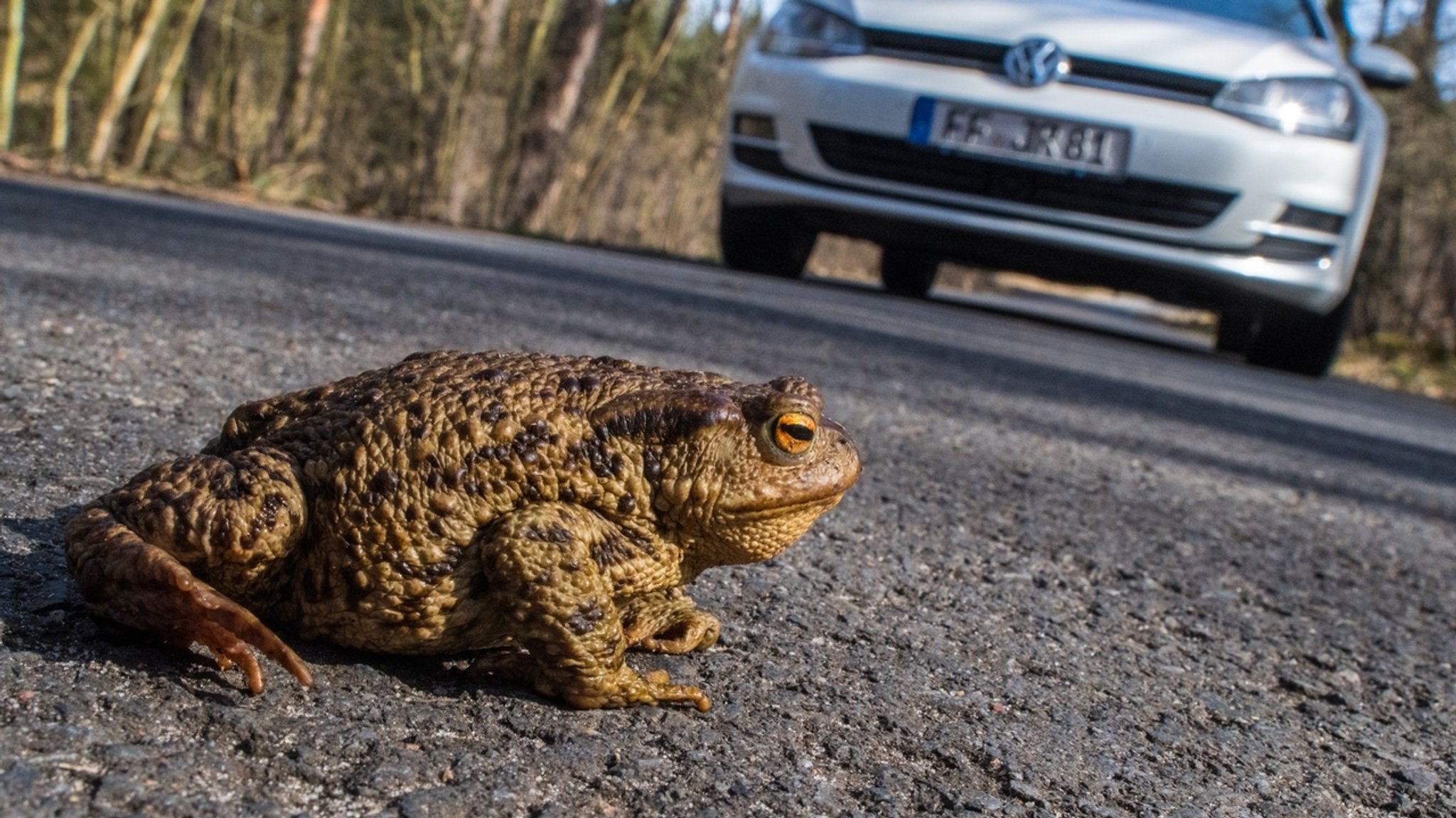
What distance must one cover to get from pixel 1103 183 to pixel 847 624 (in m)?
4.63

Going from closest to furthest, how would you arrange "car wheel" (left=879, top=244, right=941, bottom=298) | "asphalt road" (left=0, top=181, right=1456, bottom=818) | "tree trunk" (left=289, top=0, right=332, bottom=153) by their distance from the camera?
"asphalt road" (left=0, top=181, right=1456, bottom=818) < "car wheel" (left=879, top=244, right=941, bottom=298) < "tree trunk" (left=289, top=0, right=332, bottom=153)

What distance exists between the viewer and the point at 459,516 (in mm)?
1327

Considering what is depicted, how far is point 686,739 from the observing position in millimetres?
1315

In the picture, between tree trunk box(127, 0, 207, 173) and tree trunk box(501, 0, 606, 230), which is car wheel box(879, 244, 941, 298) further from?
tree trunk box(127, 0, 207, 173)

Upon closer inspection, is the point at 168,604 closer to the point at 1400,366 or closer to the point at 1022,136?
the point at 1022,136

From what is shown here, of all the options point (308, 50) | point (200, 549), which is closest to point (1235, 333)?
point (200, 549)

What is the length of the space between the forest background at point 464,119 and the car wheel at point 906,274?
242 centimetres

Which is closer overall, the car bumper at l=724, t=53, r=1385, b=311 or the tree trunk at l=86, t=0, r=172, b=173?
the car bumper at l=724, t=53, r=1385, b=311

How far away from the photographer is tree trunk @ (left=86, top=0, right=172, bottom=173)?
10.4m

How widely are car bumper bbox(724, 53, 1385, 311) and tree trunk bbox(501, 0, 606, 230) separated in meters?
6.19

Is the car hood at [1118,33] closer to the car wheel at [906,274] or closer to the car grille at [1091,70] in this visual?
the car grille at [1091,70]

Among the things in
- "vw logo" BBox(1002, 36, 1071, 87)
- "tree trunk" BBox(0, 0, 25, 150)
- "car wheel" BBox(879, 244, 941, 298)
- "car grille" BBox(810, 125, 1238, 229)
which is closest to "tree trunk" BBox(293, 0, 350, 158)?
"tree trunk" BBox(0, 0, 25, 150)

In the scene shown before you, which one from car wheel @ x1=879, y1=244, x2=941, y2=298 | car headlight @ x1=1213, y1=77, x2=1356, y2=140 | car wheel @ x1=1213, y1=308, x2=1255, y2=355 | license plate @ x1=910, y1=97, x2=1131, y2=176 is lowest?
car wheel @ x1=879, y1=244, x2=941, y2=298

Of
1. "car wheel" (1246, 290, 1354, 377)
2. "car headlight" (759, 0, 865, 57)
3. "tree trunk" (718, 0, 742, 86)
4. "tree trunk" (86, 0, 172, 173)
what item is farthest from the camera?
"tree trunk" (718, 0, 742, 86)
